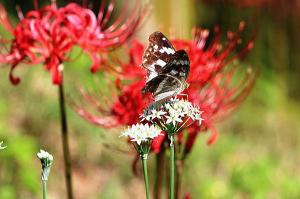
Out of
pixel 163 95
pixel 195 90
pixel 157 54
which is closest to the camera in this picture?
pixel 163 95

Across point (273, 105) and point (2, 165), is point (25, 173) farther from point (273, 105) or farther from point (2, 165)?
point (273, 105)

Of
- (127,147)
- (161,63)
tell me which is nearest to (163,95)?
(161,63)

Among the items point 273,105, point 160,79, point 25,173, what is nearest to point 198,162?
point 25,173

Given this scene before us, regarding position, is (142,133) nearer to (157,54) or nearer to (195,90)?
(157,54)

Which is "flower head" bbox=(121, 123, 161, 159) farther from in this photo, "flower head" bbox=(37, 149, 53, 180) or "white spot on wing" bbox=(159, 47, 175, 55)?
"white spot on wing" bbox=(159, 47, 175, 55)

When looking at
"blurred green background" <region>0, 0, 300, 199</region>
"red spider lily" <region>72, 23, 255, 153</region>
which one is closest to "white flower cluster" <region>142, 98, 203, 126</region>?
"red spider lily" <region>72, 23, 255, 153</region>
